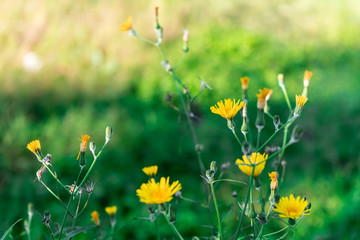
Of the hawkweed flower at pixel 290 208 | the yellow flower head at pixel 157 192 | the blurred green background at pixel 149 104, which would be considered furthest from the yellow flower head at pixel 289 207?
the blurred green background at pixel 149 104

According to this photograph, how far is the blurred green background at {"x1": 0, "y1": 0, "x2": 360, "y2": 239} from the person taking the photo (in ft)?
6.77

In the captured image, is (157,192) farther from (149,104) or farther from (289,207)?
(149,104)

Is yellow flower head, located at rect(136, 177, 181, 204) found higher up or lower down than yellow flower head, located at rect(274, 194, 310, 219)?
lower down

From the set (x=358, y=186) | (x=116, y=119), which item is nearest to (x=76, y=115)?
(x=116, y=119)

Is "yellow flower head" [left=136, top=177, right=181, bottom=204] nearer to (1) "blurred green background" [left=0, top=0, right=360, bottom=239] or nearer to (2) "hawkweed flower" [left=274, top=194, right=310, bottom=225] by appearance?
(2) "hawkweed flower" [left=274, top=194, right=310, bottom=225]

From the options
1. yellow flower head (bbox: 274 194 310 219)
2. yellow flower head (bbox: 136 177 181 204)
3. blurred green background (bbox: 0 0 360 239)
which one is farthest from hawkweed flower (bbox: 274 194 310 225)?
blurred green background (bbox: 0 0 360 239)

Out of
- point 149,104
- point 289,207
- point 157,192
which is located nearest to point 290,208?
point 289,207

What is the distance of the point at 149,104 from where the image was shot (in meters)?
3.22

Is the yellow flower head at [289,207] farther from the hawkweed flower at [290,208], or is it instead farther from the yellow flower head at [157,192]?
the yellow flower head at [157,192]

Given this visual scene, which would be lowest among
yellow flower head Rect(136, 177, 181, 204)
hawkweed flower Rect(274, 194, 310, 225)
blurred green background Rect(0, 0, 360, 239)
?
yellow flower head Rect(136, 177, 181, 204)

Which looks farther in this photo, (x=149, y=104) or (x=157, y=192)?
(x=149, y=104)

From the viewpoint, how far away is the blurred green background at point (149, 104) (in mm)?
2062

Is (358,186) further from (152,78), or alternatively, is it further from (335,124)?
(152,78)

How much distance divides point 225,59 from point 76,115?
5.99ft
